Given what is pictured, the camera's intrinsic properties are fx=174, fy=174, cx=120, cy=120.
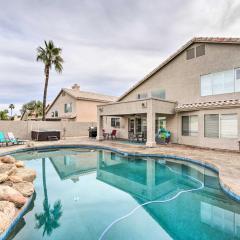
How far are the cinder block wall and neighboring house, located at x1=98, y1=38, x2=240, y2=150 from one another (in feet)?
26.7

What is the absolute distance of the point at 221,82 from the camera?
1305 cm

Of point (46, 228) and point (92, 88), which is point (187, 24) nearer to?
point (46, 228)

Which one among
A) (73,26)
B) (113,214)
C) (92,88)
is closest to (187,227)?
(113,214)

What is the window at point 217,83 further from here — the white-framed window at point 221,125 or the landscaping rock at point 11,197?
the landscaping rock at point 11,197

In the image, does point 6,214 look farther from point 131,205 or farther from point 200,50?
point 200,50

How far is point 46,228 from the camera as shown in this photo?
4.50m

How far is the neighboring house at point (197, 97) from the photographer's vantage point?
484 inches

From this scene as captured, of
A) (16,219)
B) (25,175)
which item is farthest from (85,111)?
(16,219)

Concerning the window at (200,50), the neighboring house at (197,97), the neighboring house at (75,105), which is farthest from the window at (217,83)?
the neighboring house at (75,105)

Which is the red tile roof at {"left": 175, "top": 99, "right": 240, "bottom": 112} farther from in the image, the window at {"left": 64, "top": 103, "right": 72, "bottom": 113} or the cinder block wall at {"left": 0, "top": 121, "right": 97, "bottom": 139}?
the window at {"left": 64, "top": 103, "right": 72, "bottom": 113}

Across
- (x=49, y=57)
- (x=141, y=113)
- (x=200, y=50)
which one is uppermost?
(x=49, y=57)

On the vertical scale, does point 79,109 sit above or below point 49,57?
below

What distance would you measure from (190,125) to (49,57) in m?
18.8

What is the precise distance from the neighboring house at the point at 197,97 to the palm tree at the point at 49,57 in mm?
→ 9802
